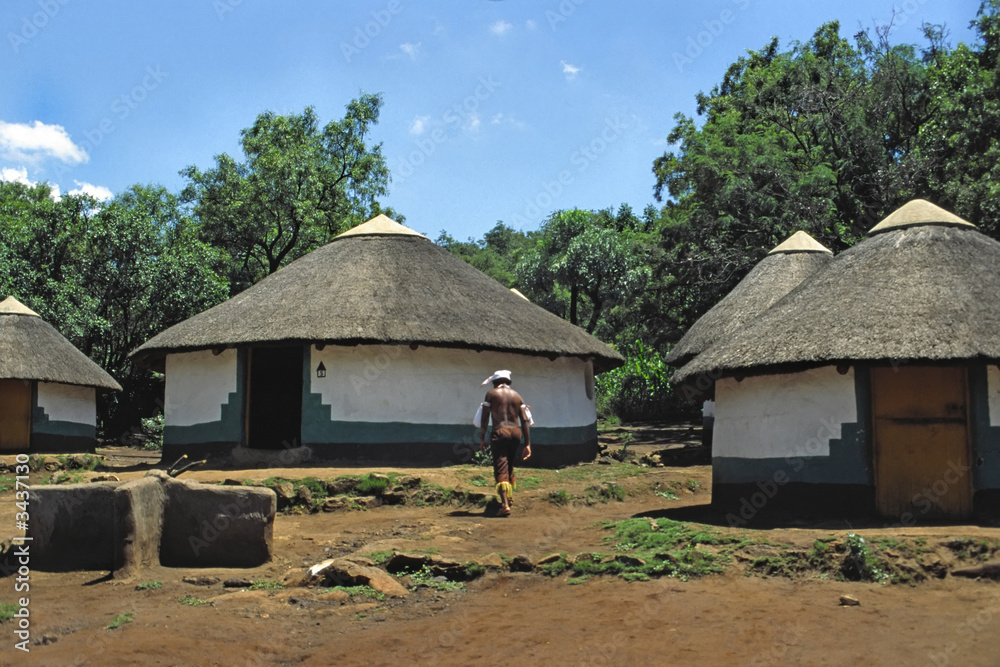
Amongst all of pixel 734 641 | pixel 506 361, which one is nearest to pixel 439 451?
pixel 506 361

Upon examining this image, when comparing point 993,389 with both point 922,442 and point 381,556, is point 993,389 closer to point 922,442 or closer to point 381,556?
point 922,442

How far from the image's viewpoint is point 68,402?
23.1 metres

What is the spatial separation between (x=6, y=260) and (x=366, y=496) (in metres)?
18.1

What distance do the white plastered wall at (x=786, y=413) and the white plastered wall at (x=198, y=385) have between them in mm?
8030

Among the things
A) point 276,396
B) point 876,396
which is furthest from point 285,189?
point 876,396

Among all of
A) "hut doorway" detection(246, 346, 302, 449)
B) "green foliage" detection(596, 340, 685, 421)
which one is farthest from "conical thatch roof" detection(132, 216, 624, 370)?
"green foliage" detection(596, 340, 685, 421)

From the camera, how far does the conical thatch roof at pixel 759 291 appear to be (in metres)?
19.4

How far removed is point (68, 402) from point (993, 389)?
19943 millimetres

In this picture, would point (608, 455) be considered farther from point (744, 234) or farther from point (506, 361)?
point (744, 234)

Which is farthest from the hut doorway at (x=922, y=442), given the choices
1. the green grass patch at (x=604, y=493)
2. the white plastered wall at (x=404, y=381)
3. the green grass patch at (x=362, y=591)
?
the white plastered wall at (x=404, y=381)

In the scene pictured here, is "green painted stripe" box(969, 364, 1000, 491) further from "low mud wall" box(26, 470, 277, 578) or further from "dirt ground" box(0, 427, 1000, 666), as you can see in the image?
"low mud wall" box(26, 470, 277, 578)

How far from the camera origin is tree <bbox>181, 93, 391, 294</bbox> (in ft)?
94.0

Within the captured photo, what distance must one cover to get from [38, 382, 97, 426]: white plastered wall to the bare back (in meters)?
14.8

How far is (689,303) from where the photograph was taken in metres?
29.5
